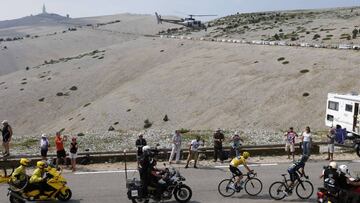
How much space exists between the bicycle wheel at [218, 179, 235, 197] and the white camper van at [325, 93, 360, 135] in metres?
13.4

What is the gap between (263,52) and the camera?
76.1 meters

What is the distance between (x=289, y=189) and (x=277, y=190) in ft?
1.36

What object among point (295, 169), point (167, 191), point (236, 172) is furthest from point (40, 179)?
point (295, 169)

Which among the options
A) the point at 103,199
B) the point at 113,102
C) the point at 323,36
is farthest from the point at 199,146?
the point at 323,36

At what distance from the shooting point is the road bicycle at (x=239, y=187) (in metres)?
17.8

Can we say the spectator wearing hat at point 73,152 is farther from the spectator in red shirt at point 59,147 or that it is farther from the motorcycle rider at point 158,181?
the motorcycle rider at point 158,181

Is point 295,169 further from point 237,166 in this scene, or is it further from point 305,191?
point 237,166

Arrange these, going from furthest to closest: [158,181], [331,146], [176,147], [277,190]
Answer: [331,146] → [176,147] → [277,190] → [158,181]

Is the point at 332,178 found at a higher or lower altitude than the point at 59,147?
higher

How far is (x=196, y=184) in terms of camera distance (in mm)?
19516

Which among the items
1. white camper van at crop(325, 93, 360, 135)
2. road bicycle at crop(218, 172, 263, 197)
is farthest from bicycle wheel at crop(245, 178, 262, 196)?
white camper van at crop(325, 93, 360, 135)

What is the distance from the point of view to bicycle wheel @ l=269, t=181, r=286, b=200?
17.3 metres

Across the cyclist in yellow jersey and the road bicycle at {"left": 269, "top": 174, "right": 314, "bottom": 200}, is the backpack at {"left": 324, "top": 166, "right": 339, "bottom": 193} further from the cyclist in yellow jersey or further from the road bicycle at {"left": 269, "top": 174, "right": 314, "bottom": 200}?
the cyclist in yellow jersey

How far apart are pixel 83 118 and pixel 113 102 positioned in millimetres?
6304
